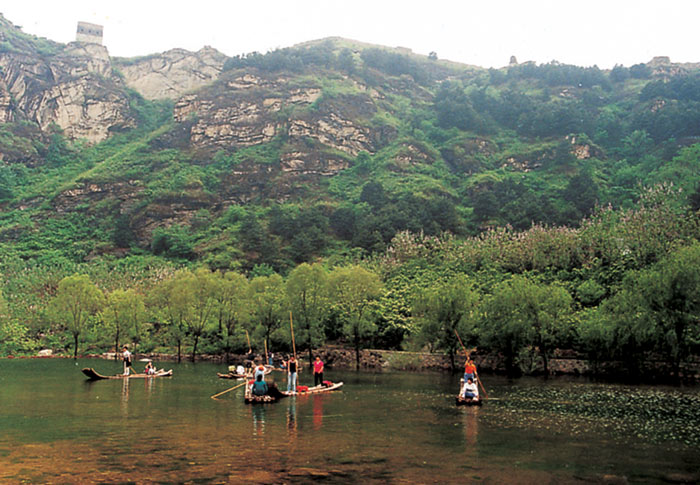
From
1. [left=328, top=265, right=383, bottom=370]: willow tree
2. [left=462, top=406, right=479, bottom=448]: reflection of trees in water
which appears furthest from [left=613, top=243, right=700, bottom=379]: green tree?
[left=328, top=265, right=383, bottom=370]: willow tree

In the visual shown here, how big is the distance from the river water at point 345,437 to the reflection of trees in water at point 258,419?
5 centimetres

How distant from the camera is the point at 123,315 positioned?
74.1 m

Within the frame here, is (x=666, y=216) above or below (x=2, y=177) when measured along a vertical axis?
below

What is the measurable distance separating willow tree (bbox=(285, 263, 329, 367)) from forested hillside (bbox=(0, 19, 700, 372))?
0.87 ft

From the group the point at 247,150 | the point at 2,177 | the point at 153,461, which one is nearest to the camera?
the point at 153,461

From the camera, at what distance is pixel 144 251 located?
129750 millimetres

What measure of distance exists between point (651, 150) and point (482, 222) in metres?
58.2

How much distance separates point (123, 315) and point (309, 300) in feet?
81.1

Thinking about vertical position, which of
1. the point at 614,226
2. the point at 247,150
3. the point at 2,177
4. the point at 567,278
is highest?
the point at 247,150

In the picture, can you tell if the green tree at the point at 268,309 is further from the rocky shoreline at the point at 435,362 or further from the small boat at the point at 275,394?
the small boat at the point at 275,394

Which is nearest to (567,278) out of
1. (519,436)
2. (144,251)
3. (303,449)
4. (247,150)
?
(519,436)

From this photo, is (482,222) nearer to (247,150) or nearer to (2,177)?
(247,150)

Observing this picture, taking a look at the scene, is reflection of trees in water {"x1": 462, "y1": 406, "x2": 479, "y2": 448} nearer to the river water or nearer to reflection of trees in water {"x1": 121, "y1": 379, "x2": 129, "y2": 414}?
the river water

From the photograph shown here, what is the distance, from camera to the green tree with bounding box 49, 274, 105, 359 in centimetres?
7381
